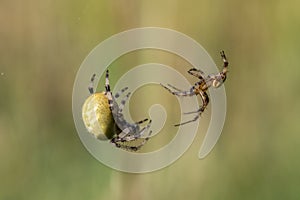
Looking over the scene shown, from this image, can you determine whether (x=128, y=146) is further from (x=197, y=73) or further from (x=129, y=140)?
(x=197, y=73)

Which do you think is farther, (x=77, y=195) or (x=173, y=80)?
(x=173, y=80)

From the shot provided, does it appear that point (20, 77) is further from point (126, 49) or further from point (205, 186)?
A: point (205, 186)

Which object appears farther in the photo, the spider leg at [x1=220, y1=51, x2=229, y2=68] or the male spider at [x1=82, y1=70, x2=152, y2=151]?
the spider leg at [x1=220, y1=51, x2=229, y2=68]

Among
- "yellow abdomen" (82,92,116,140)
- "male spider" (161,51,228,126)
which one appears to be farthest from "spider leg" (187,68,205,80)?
"yellow abdomen" (82,92,116,140)

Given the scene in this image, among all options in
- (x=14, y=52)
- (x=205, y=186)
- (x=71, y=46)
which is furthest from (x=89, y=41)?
(x=205, y=186)

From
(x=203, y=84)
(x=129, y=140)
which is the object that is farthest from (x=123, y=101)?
(x=203, y=84)

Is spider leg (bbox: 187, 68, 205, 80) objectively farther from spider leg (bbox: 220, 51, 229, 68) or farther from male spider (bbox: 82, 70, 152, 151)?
male spider (bbox: 82, 70, 152, 151)
